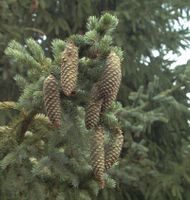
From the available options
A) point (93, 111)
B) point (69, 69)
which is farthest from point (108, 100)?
point (69, 69)

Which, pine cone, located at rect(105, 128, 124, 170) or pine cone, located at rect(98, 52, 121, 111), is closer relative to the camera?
pine cone, located at rect(98, 52, 121, 111)

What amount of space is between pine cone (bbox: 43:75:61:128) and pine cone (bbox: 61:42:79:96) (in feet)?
0.27

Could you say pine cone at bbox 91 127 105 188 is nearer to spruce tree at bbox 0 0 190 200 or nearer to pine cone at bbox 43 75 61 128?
spruce tree at bbox 0 0 190 200

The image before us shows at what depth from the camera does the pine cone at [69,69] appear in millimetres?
1877

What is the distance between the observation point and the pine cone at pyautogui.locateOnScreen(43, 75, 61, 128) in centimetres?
194

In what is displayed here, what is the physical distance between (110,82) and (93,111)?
122 millimetres

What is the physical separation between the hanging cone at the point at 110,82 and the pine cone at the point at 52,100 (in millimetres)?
162

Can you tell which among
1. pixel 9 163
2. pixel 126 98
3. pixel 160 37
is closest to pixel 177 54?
pixel 160 37

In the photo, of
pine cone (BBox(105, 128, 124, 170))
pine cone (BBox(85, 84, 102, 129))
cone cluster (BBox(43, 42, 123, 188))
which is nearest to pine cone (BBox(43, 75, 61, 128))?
cone cluster (BBox(43, 42, 123, 188))

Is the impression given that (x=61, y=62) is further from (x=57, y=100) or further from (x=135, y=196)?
(x=135, y=196)

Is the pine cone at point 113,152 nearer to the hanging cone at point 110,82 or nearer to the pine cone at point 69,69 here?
the hanging cone at point 110,82

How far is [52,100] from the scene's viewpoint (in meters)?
1.96

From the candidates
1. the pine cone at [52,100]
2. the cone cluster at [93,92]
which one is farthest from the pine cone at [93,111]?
the pine cone at [52,100]

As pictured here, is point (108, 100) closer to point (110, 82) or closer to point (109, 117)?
point (110, 82)
